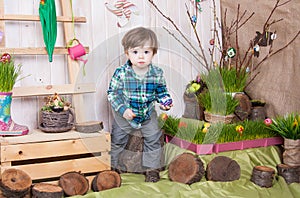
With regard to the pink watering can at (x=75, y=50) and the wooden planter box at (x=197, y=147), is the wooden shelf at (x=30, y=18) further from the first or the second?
the wooden planter box at (x=197, y=147)

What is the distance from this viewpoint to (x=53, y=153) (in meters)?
1.68

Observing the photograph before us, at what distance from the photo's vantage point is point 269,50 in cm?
217

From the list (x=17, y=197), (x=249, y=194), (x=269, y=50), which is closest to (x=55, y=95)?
(x=17, y=197)

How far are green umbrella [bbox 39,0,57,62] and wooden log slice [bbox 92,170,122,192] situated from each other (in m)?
0.55

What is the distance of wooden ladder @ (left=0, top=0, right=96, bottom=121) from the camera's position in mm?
1825

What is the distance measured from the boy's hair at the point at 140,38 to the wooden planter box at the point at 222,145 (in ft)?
1.41

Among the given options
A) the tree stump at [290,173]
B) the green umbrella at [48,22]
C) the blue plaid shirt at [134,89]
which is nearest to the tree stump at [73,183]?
the blue plaid shirt at [134,89]

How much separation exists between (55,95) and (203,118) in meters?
0.74

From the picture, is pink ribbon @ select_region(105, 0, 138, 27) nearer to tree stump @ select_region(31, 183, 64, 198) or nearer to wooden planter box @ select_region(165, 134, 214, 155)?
wooden planter box @ select_region(165, 134, 214, 155)

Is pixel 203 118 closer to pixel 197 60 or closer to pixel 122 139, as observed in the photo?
pixel 197 60

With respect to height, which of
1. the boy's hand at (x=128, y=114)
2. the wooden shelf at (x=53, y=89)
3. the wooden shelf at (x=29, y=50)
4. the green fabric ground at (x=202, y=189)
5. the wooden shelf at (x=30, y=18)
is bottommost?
the green fabric ground at (x=202, y=189)

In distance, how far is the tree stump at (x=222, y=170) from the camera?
5.67ft

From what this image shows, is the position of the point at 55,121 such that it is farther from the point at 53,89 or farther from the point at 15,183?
the point at 15,183

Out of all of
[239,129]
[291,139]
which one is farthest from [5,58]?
[291,139]
